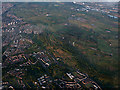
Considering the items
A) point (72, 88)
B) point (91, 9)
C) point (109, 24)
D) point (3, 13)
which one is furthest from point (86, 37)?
point (3, 13)

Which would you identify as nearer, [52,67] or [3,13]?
[52,67]

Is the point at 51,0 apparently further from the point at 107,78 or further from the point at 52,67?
the point at 107,78

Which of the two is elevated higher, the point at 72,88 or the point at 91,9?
the point at 91,9

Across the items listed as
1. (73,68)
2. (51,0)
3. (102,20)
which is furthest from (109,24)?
(51,0)

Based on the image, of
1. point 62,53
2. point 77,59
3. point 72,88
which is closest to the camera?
point 72,88

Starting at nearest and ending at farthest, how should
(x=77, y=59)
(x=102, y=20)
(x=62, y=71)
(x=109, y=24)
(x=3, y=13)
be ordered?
(x=62, y=71) → (x=77, y=59) → (x=109, y=24) → (x=102, y=20) → (x=3, y=13)

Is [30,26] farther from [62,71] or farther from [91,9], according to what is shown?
[91,9]

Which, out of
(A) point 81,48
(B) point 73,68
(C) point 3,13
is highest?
(C) point 3,13
